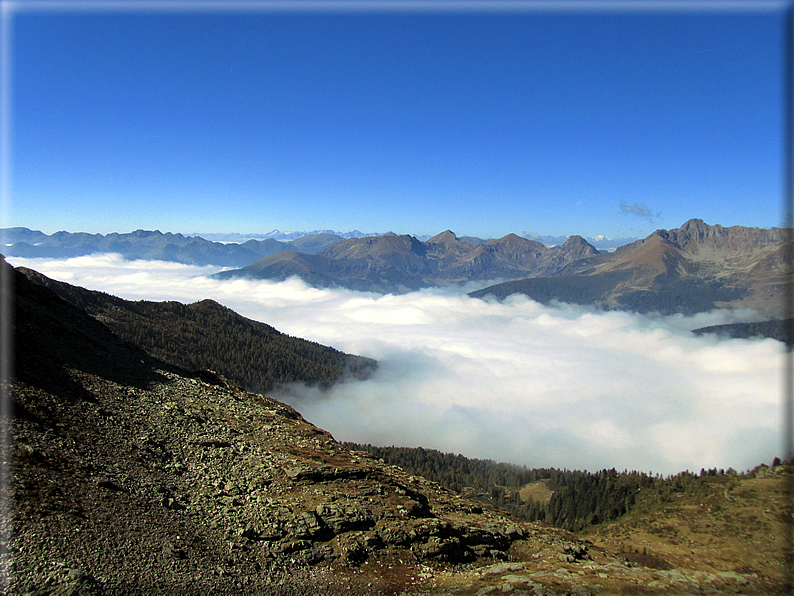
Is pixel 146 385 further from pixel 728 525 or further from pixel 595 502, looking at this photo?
pixel 595 502

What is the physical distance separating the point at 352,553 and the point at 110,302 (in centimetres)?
16241

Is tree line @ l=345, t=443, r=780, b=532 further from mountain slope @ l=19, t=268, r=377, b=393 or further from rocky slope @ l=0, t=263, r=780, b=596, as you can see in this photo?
mountain slope @ l=19, t=268, r=377, b=393

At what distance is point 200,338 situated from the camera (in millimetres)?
157875

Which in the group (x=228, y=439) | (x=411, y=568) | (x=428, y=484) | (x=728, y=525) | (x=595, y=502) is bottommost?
(x=595, y=502)

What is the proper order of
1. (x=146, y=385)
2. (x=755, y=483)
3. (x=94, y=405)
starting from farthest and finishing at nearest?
(x=755, y=483), (x=146, y=385), (x=94, y=405)

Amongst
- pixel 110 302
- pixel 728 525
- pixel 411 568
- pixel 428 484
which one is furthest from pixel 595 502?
pixel 110 302

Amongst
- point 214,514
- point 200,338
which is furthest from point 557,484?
point 200,338

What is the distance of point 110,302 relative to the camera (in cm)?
14138

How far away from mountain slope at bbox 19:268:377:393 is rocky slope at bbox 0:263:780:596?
112 metres

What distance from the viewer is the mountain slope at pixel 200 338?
130m

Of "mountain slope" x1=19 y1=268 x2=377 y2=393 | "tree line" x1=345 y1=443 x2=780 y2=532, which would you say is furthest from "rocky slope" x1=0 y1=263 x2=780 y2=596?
"mountain slope" x1=19 y1=268 x2=377 y2=393

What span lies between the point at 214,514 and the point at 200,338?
157 metres

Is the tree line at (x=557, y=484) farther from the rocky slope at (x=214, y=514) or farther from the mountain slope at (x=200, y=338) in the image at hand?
the mountain slope at (x=200, y=338)

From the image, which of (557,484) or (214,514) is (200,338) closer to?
(214,514)
